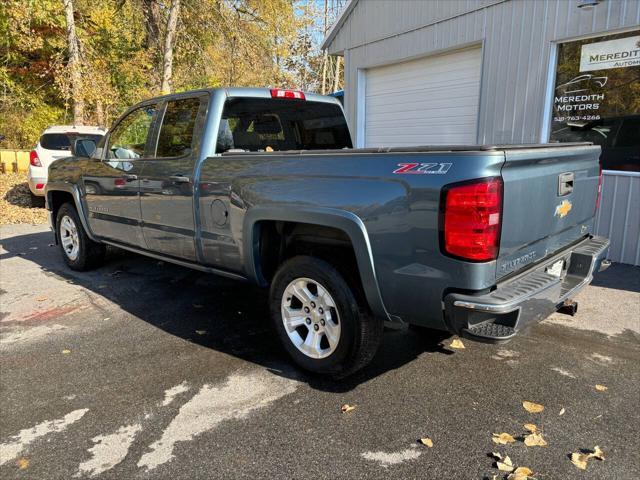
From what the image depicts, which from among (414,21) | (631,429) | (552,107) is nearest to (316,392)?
(631,429)

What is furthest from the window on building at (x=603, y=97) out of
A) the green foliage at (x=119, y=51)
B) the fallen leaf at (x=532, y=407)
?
the green foliage at (x=119, y=51)

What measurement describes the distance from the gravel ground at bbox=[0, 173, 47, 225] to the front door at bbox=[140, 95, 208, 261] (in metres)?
6.65

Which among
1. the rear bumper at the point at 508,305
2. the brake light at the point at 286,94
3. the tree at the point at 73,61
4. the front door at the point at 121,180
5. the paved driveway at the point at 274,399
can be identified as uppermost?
the tree at the point at 73,61

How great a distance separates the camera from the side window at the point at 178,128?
421 centimetres

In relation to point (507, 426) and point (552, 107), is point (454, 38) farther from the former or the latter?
point (507, 426)

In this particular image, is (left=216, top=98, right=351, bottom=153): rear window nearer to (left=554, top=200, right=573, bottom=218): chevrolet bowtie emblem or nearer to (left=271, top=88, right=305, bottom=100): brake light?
(left=271, top=88, right=305, bottom=100): brake light

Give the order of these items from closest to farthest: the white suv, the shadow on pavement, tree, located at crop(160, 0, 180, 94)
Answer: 1. the shadow on pavement
2. the white suv
3. tree, located at crop(160, 0, 180, 94)

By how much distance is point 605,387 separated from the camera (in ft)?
11.0

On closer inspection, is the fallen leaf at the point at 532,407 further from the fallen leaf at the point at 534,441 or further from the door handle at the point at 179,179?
the door handle at the point at 179,179

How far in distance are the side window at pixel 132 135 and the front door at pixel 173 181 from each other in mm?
315

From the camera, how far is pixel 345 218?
2.97 m

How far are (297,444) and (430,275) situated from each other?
119 cm

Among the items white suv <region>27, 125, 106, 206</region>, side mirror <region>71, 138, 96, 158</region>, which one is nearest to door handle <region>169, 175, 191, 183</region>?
side mirror <region>71, 138, 96, 158</region>

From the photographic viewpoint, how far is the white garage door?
7.93 meters
